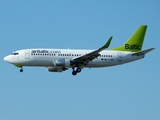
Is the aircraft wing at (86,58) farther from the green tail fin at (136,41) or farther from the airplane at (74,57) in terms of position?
the green tail fin at (136,41)

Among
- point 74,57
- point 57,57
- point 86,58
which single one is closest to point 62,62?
point 57,57

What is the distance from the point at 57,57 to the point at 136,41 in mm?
15411

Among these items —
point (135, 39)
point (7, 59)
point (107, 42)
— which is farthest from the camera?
point (135, 39)

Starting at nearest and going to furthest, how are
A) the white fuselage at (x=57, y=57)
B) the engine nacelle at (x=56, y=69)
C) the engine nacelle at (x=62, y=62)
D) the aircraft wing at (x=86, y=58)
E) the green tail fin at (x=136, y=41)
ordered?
1. the engine nacelle at (x=62, y=62)
2. the aircraft wing at (x=86, y=58)
3. the white fuselage at (x=57, y=57)
4. the engine nacelle at (x=56, y=69)
5. the green tail fin at (x=136, y=41)

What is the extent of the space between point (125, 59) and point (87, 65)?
21.5 feet

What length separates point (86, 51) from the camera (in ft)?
285

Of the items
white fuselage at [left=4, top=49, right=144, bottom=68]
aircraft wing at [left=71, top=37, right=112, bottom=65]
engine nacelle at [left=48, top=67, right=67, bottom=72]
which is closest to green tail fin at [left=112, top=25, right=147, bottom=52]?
white fuselage at [left=4, top=49, right=144, bottom=68]

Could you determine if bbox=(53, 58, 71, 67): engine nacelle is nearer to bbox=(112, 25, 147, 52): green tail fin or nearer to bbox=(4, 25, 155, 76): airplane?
bbox=(4, 25, 155, 76): airplane

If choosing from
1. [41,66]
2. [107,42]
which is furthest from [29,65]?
[107,42]

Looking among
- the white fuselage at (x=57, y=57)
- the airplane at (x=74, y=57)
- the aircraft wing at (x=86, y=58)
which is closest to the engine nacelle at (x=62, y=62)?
the airplane at (x=74, y=57)

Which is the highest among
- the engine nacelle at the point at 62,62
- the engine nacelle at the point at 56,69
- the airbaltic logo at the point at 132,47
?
the airbaltic logo at the point at 132,47

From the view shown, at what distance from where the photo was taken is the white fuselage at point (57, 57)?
83.4m

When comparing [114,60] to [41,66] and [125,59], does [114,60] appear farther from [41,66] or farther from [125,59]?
[41,66]

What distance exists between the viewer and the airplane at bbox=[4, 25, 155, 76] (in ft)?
273
